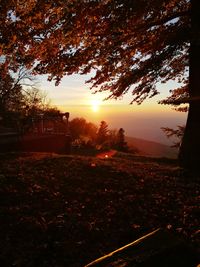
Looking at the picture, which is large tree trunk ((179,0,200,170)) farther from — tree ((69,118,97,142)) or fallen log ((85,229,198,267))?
tree ((69,118,97,142))

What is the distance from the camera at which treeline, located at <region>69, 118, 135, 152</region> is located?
27.6 m

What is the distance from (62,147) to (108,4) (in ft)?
34.1

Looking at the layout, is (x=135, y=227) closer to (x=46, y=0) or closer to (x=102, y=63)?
(x=46, y=0)

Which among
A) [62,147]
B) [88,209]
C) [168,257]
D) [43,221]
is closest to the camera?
[168,257]

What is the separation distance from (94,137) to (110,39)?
27.3 m

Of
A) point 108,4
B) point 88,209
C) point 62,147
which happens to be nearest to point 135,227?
point 88,209

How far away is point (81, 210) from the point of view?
7242mm

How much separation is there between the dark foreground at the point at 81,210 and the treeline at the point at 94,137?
52.6ft

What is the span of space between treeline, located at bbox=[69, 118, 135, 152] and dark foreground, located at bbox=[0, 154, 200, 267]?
52.6 ft

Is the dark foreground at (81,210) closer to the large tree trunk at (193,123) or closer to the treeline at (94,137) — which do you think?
the large tree trunk at (193,123)

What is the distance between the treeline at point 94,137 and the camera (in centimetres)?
2756

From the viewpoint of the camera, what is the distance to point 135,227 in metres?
6.59

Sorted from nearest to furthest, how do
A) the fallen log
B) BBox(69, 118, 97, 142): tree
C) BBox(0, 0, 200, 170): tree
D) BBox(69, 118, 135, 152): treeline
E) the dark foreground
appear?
the fallen log < the dark foreground < BBox(0, 0, 200, 170): tree < BBox(69, 118, 135, 152): treeline < BBox(69, 118, 97, 142): tree

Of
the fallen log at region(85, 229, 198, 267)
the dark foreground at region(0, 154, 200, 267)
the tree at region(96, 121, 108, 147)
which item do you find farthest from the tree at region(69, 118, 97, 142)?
the fallen log at region(85, 229, 198, 267)
